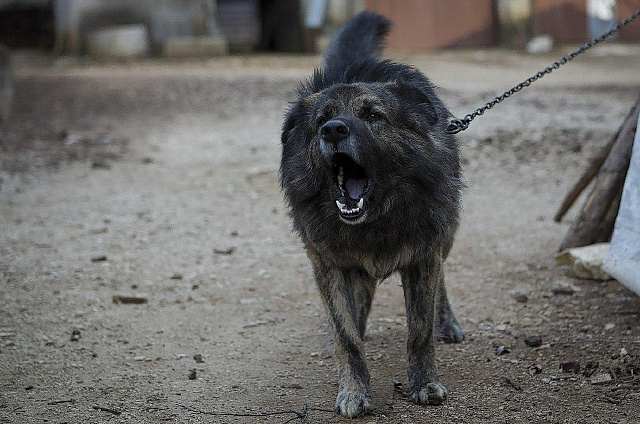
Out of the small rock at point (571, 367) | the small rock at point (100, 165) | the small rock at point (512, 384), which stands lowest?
the small rock at point (100, 165)

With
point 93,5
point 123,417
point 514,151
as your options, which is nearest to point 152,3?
point 93,5

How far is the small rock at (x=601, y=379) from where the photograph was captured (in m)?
4.26

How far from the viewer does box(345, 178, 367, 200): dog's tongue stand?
4.06m

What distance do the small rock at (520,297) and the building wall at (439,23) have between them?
41.1 ft

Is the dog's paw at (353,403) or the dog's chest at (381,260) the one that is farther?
the dog's chest at (381,260)

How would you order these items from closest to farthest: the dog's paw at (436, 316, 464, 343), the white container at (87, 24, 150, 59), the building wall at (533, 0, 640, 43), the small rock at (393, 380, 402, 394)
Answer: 1. the small rock at (393, 380, 402, 394)
2. the dog's paw at (436, 316, 464, 343)
3. the white container at (87, 24, 150, 59)
4. the building wall at (533, 0, 640, 43)

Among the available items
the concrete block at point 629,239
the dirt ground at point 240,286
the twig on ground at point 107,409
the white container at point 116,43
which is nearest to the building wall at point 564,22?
the dirt ground at point 240,286

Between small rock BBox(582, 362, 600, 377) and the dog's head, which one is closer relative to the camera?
the dog's head

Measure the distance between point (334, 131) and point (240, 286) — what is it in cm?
248

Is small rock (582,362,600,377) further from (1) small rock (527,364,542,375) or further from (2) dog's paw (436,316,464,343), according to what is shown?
(2) dog's paw (436,316,464,343)

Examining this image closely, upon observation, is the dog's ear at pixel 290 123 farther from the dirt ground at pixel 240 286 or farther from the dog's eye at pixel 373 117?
the dirt ground at pixel 240 286

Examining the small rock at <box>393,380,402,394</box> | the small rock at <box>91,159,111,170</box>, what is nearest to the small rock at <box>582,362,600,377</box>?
the small rock at <box>393,380,402,394</box>

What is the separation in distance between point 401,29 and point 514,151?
28.9 ft

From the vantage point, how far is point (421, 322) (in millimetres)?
4301
